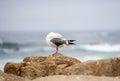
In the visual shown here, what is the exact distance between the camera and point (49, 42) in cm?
1458

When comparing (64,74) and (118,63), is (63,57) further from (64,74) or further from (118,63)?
(118,63)

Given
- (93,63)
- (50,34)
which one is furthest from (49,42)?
(93,63)

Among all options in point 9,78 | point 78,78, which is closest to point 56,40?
point 78,78

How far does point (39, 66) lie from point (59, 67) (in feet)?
2.85

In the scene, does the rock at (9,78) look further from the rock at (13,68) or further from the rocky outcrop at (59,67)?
the rock at (13,68)

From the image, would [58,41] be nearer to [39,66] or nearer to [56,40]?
[56,40]

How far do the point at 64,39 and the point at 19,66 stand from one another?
2.36m

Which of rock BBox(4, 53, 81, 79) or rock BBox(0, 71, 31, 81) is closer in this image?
rock BBox(0, 71, 31, 81)

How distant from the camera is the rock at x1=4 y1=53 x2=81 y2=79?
13.5 m

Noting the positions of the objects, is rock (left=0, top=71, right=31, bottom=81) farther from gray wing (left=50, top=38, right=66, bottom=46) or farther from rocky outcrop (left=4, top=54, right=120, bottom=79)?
gray wing (left=50, top=38, right=66, bottom=46)

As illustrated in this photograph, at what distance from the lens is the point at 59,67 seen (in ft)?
44.1

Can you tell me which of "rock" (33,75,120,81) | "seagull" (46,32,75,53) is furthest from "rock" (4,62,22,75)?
"seagull" (46,32,75,53)

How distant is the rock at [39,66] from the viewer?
13.5 m

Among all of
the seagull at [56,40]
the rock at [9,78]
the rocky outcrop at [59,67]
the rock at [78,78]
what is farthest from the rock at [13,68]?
the seagull at [56,40]
